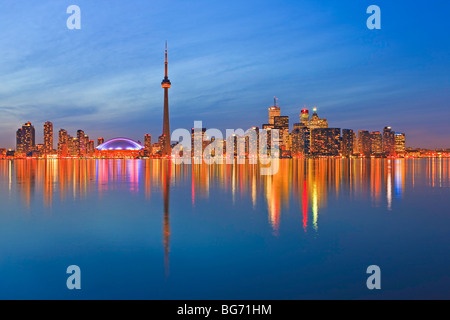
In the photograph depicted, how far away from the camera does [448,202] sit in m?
29.7

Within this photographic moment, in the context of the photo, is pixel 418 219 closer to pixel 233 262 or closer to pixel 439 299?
pixel 439 299

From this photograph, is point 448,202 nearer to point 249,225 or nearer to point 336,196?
point 336,196

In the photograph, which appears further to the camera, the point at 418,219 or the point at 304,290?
the point at 418,219

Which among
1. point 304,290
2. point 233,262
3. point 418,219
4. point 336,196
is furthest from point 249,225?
point 336,196

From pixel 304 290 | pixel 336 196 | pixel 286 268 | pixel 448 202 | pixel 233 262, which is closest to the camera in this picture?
pixel 304 290

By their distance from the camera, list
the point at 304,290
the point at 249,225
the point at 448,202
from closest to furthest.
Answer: the point at 304,290
the point at 249,225
the point at 448,202

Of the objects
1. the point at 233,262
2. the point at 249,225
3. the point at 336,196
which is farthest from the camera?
the point at 336,196

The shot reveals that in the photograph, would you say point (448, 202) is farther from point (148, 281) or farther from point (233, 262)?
point (148, 281)

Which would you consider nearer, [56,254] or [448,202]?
[56,254]

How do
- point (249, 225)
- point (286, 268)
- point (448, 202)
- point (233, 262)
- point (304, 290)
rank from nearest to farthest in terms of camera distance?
point (304, 290)
point (286, 268)
point (233, 262)
point (249, 225)
point (448, 202)

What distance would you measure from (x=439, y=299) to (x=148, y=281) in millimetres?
9395

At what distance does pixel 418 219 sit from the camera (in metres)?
21.9
